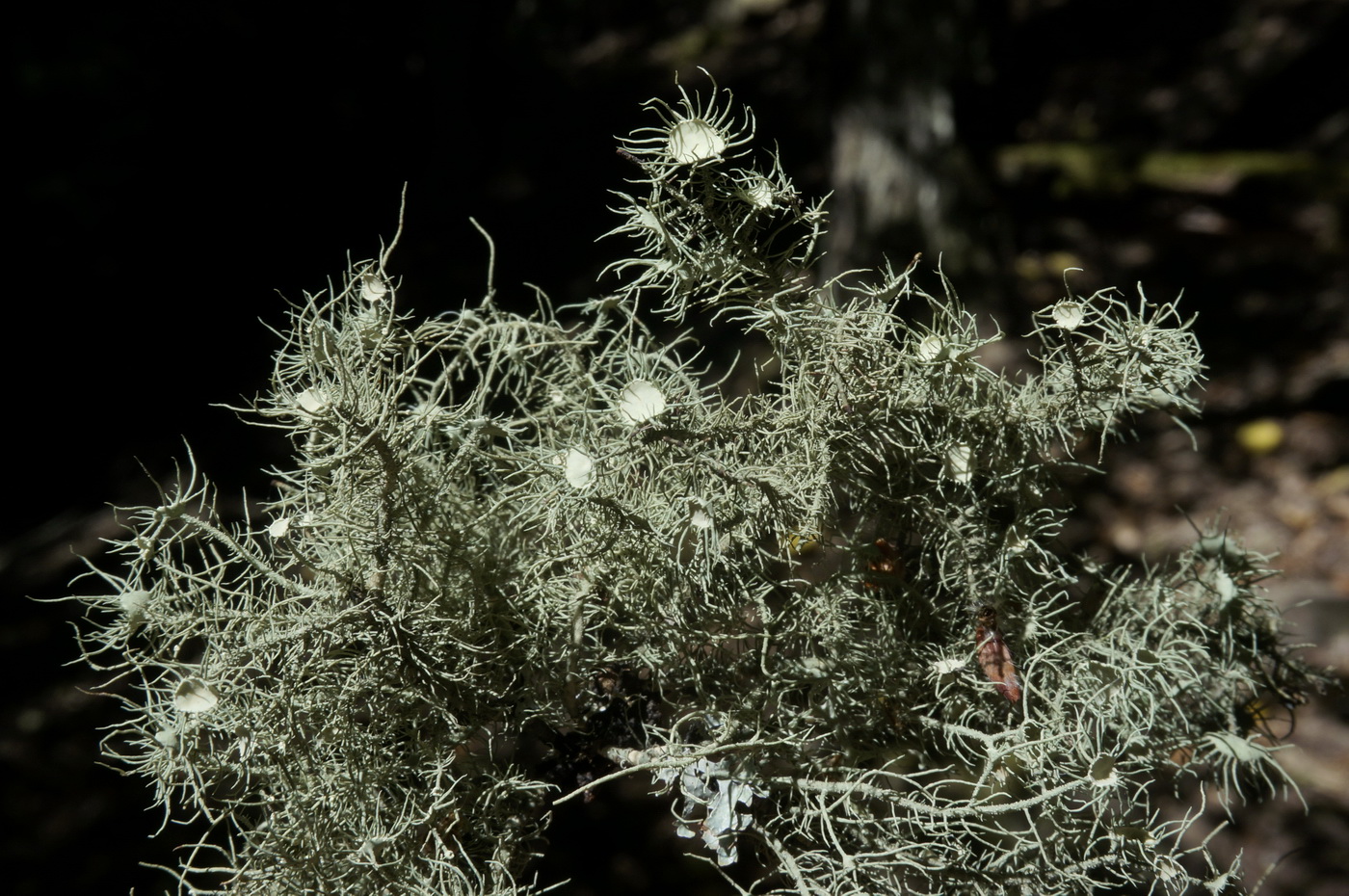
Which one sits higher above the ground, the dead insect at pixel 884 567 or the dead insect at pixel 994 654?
the dead insect at pixel 884 567

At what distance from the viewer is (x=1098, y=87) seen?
3.26 meters

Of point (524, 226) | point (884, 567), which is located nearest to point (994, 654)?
point (884, 567)

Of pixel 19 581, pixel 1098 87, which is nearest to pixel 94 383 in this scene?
pixel 19 581

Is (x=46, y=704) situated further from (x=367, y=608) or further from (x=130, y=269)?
(x=367, y=608)

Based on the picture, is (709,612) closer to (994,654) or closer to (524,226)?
(994,654)

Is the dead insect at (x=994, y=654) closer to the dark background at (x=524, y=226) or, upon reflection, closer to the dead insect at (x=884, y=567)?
the dead insect at (x=884, y=567)

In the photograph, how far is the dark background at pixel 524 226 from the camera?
1.71 m

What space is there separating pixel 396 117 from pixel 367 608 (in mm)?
2470

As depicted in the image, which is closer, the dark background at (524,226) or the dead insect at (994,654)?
the dead insect at (994,654)

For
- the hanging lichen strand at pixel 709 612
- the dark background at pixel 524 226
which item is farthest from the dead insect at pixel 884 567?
the dark background at pixel 524 226

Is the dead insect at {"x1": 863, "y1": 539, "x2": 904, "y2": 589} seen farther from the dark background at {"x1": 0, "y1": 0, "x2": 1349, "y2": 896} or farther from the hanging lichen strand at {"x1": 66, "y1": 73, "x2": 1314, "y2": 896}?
the dark background at {"x1": 0, "y1": 0, "x2": 1349, "y2": 896}

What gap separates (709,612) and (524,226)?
2.24 metres

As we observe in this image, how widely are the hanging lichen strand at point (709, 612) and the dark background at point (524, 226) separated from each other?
924mm

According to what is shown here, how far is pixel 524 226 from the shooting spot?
2.62m
